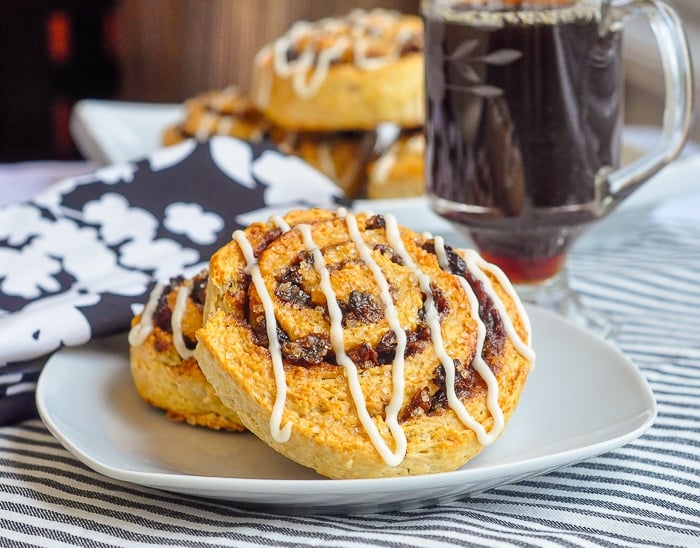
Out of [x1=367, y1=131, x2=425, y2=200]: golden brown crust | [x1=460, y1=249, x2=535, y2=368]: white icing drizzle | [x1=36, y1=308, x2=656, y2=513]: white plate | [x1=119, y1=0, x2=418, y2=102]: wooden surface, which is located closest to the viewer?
[x1=36, y1=308, x2=656, y2=513]: white plate

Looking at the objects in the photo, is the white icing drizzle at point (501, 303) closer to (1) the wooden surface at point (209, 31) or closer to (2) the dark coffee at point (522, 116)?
(2) the dark coffee at point (522, 116)

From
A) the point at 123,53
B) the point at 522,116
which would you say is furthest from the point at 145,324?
the point at 123,53

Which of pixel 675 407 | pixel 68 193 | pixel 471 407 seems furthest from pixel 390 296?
pixel 68 193

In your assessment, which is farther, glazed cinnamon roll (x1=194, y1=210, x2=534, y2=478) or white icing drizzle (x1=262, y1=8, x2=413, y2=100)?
white icing drizzle (x1=262, y1=8, x2=413, y2=100)

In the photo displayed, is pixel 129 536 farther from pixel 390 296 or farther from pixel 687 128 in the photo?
pixel 687 128

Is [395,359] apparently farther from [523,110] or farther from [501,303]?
[523,110]

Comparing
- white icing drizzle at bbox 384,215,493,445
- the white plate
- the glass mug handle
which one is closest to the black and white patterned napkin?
the white plate

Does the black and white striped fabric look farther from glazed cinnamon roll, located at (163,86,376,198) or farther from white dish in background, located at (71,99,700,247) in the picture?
glazed cinnamon roll, located at (163,86,376,198)
